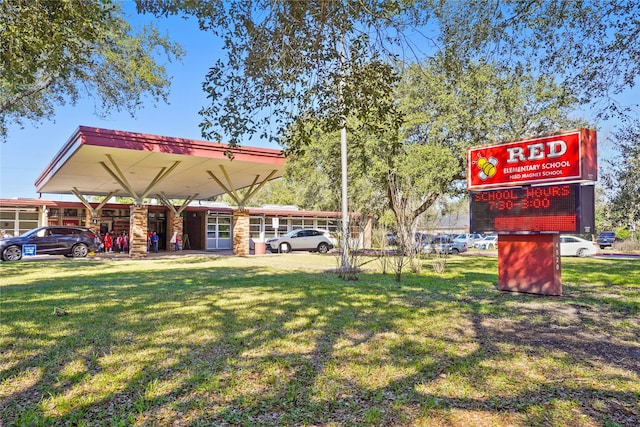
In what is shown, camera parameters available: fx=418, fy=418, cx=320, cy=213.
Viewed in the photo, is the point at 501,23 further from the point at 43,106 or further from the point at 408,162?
the point at 43,106

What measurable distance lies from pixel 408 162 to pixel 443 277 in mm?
7241

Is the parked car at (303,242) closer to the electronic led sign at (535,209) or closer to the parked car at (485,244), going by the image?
the electronic led sign at (535,209)

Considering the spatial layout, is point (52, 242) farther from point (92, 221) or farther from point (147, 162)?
point (147, 162)

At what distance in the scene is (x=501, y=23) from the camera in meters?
6.14

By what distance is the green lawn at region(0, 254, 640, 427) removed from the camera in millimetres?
3156

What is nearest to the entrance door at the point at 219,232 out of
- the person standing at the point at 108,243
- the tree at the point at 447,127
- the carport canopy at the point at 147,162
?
the carport canopy at the point at 147,162

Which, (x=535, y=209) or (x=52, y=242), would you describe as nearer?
(x=535, y=209)

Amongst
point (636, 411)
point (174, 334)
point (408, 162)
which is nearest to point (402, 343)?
point (636, 411)

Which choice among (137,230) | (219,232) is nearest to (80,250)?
(137,230)

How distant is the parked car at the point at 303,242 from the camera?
2689 cm

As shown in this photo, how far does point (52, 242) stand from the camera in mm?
19531

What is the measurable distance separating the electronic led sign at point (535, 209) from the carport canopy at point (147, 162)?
7.14m

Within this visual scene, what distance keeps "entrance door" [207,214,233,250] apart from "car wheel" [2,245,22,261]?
13300mm

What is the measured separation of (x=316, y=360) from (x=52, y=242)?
1964cm
